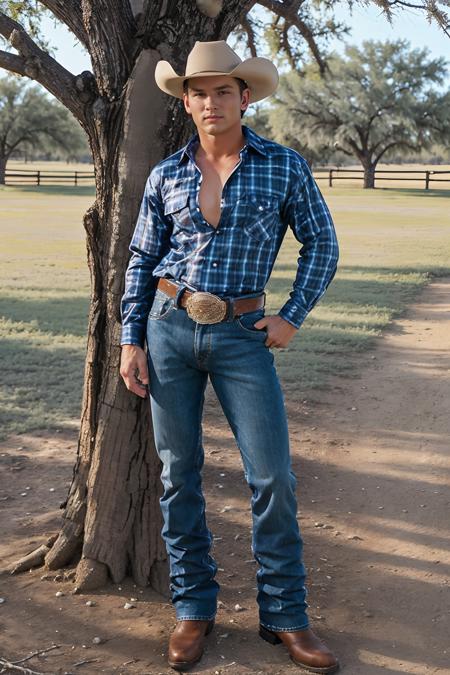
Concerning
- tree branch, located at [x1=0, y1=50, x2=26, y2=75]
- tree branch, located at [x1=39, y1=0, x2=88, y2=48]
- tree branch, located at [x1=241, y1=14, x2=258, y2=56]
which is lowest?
tree branch, located at [x1=0, y1=50, x2=26, y2=75]

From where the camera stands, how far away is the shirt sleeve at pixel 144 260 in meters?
3.60

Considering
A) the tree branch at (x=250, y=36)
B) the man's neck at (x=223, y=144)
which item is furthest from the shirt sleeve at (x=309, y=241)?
the tree branch at (x=250, y=36)

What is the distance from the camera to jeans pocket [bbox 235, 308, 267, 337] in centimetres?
341

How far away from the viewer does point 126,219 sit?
13.5 feet

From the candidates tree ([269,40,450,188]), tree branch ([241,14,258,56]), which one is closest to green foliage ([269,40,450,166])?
tree ([269,40,450,188])

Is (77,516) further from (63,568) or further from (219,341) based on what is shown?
(219,341)

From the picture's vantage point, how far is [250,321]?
11.3ft

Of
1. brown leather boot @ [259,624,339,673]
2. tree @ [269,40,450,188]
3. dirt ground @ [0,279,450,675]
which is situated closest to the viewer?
brown leather boot @ [259,624,339,673]

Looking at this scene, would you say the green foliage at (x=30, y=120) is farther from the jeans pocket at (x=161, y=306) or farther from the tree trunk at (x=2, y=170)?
the jeans pocket at (x=161, y=306)

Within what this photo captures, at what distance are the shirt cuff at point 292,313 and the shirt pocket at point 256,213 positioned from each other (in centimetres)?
28

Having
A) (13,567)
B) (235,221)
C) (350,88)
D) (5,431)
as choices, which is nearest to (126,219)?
(235,221)

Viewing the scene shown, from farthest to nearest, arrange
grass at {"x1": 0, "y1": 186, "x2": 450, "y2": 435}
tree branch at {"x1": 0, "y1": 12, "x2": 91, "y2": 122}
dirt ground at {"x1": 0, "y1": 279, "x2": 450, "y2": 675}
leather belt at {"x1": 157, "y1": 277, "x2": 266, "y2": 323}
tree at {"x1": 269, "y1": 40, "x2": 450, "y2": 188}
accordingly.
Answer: tree at {"x1": 269, "y1": 40, "x2": 450, "y2": 188} → grass at {"x1": 0, "y1": 186, "x2": 450, "y2": 435} → tree branch at {"x1": 0, "y1": 12, "x2": 91, "y2": 122} → dirt ground at {"x1": 0, "y1": 279, "x2": 450, "y2": 675} → leather belt at {"x1": 157, "y1": 277, "x2": 266, "y2": 323}

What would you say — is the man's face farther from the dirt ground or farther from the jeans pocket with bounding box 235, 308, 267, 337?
the dirt ground

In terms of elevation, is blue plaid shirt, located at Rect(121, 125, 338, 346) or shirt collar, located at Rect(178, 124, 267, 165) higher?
shirt collar, located at Rect(178, 124, 267, 165)
